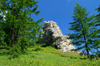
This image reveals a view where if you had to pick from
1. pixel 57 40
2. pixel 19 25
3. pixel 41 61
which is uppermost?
pixel 19 25

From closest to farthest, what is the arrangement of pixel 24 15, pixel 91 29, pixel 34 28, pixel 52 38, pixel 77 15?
pixel 24 15
pixel 34 28
pixel 91 29
pixel 77 15
pixel 52 38

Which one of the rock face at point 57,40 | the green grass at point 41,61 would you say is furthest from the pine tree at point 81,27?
the rock face at point 57,40

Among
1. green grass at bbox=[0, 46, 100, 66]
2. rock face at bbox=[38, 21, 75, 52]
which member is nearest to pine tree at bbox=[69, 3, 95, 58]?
green grass at bbox=[0, 46, 100, 66]

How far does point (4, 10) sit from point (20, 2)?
249cm

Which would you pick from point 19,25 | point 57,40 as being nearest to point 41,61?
point 19,25

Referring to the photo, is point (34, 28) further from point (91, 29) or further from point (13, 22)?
point (91, 29)

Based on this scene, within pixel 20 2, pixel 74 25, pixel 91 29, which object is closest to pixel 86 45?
pixel 91 29

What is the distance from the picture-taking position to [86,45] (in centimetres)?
1370

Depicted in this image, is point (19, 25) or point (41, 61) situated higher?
point (19, 25)

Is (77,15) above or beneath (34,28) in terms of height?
above

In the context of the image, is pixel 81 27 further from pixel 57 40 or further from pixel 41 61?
pixel 57 40

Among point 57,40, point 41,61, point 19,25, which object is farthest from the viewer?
point 57,40

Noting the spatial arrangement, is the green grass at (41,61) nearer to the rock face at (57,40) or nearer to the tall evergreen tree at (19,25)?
the tall evergreen tree at (19,25)

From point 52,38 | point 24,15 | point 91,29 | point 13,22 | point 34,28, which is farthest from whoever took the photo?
point 52,38
